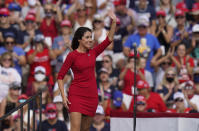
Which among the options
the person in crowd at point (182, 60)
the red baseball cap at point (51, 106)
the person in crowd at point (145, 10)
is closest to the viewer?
the red baseball cap at point (51, 106)

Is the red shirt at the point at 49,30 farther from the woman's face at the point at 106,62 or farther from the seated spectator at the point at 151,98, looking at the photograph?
the seated spectator at the point at 151,98

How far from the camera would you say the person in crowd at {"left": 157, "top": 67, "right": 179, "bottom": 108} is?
37.0 ft

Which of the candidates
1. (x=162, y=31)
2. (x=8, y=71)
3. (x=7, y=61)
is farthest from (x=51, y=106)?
(x=162, y=31)

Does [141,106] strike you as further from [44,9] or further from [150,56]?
[44,9]

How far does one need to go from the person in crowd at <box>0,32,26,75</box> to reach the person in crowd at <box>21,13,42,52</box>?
38cm

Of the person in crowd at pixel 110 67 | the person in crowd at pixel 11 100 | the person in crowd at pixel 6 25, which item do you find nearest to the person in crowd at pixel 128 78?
the person in crowd at pixel 110 67

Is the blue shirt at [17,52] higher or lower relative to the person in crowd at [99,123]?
higher

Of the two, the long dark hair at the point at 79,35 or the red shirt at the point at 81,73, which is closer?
the red shirt at the point at 81,73

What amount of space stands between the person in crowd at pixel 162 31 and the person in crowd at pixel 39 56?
261cm

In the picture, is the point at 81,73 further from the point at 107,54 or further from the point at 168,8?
the point at 168,8

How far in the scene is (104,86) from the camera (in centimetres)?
1129

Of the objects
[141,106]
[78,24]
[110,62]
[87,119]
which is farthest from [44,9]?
[87,119]

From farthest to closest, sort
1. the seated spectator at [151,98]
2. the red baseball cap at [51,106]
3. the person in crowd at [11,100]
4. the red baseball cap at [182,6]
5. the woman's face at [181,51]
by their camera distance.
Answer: the red baseball cap at [182,6], the woman's face at [181,51], the seated spectator at [151,98], the person in crowd at [11,100], the red baseball cap at [51,106]

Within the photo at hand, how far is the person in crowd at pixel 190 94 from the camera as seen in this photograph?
1062 centimetres
